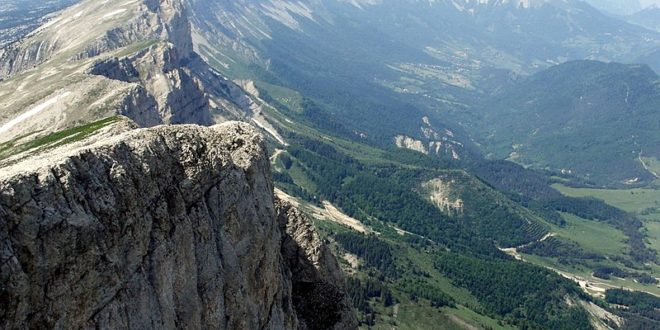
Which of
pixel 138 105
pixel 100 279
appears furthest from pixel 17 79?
pixel 100 279

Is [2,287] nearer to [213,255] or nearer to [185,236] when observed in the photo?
[185,236]

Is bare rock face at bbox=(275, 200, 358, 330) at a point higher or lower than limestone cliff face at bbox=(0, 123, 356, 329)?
lower

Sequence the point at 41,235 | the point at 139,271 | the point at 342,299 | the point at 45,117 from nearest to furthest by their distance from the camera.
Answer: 1. the point at 41,235
2. the point at 139,271
3. the point at 342,299
4. the point at 45,117

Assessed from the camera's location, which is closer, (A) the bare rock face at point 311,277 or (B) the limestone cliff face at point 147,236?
(B) the limestone cliff face at point 147,236

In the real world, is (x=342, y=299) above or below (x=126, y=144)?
below

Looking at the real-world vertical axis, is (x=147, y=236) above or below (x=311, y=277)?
above

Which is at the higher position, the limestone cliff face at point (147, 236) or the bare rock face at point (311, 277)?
the limestone cliff face at point (147, 236)

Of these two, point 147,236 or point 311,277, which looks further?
point 311,277

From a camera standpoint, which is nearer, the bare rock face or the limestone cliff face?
the limestone cliff face
